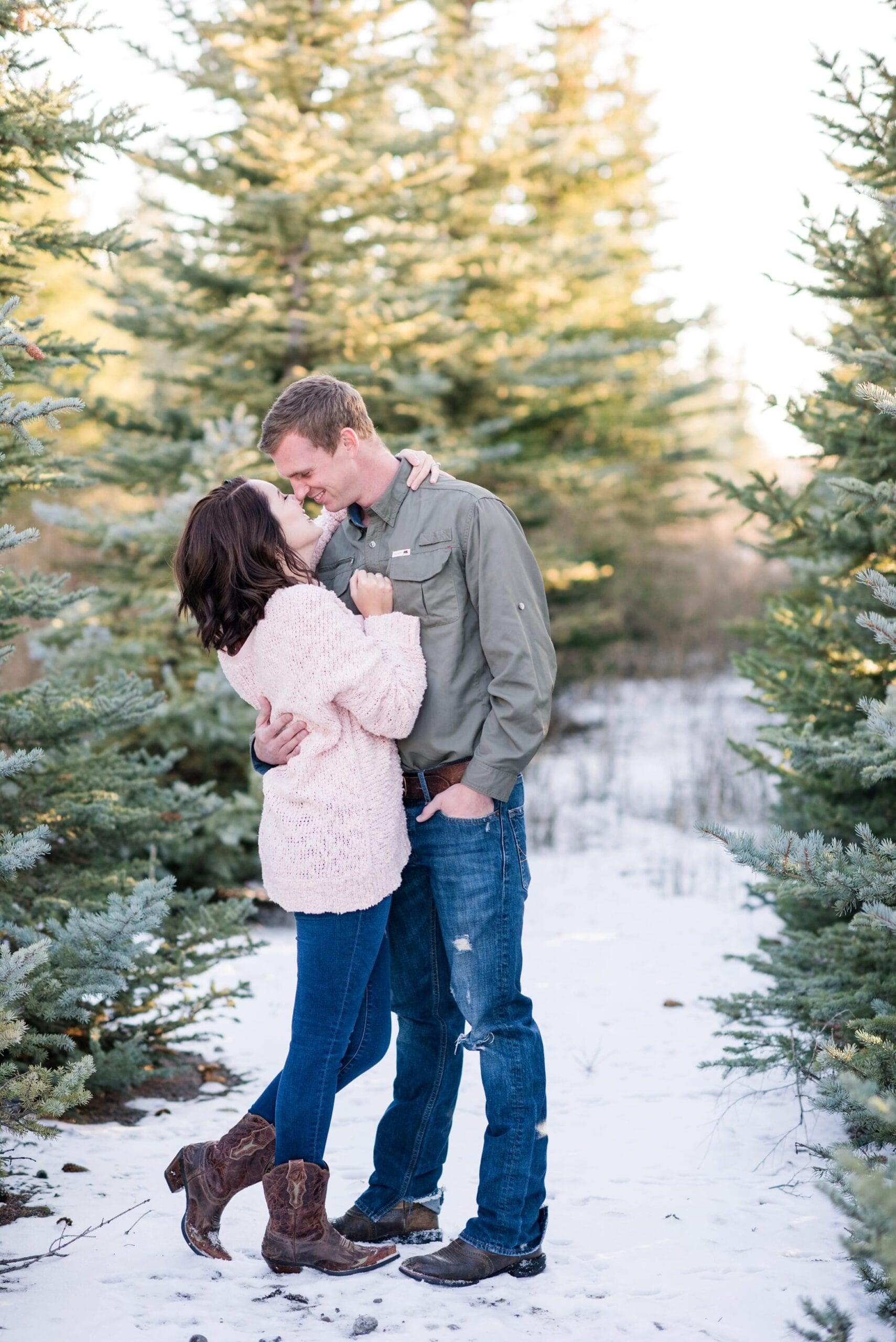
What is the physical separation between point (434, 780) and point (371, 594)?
0.53 m

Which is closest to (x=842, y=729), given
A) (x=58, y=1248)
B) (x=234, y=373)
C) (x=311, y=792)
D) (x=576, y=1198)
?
(x=576, y=1198)

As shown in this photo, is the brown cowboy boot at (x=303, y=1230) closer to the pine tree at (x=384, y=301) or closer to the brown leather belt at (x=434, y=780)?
the brown leather belt at (x=434, y=780)

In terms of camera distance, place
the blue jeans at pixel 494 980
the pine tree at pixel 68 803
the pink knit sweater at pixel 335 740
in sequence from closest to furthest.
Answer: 1. the pink knit sweater at pixel 335 740
2. the blue jeans at pixel 494 980
3. the pine tree at pixel 68 803

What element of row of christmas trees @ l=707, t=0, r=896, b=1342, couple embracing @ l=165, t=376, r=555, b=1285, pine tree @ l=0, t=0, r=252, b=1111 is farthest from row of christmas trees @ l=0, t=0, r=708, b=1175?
row of christmas trees @ l=707, t=0, r=896, b=1342

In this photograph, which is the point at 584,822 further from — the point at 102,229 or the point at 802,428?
the point at 102,229

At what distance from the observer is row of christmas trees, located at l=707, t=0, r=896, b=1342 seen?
9.59 feet

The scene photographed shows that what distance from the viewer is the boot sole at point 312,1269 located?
2.90 m

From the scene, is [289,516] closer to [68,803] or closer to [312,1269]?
[68,803]

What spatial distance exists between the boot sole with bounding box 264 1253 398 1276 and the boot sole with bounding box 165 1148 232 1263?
135 millimetres

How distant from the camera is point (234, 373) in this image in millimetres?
8578

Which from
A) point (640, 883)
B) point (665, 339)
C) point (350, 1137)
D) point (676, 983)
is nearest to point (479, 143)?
point (665, 339)


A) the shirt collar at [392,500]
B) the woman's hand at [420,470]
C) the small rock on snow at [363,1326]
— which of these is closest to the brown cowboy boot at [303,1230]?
the small rock on snow at [363,1326]

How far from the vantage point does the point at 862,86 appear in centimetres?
397

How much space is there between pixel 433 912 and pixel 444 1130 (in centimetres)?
67
